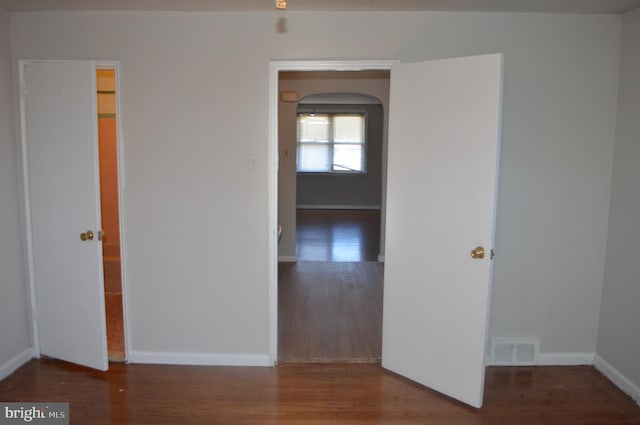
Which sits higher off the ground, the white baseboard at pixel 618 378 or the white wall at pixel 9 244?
the white wall at pixel 9 244

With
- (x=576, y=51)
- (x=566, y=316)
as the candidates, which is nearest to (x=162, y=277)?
(x=566, y=316)

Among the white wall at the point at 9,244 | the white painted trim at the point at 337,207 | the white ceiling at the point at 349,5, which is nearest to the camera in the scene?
the white ceiling at the point at 349,5

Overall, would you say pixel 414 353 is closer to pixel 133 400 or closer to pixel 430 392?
pixel 430 392

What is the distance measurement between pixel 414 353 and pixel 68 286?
7.75 feet

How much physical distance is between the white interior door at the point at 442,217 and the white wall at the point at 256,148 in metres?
0.49

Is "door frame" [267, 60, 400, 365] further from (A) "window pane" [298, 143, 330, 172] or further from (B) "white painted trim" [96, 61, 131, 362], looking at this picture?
(A) "window pane" [298, 143, 330, 172]

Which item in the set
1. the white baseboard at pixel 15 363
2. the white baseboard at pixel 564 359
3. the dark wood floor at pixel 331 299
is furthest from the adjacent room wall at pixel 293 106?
the white baseboard at pixel 15 363

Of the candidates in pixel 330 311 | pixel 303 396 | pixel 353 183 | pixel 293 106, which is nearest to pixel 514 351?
pixel 303 396

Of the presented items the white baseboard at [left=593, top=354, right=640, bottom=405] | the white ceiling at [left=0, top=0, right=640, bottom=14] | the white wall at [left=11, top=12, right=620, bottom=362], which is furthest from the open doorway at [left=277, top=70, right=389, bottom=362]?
the white ceiling at [left=0, top=0, right=640, bottom=14]

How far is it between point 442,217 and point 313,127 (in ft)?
26.9

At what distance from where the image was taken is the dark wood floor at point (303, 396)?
2.63 m

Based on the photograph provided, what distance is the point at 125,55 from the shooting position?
304cm

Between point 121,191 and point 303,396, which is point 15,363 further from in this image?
point 303,396

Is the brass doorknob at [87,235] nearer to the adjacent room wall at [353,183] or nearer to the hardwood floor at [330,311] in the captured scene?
the hardwood floor at [330,311]
